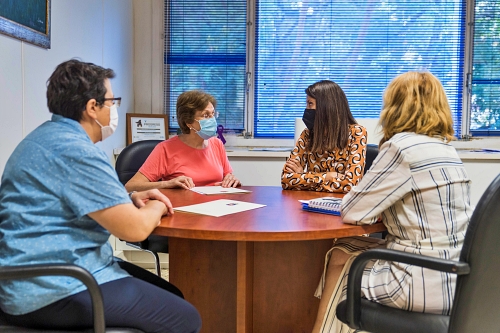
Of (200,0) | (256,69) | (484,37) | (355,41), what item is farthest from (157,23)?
(484,37)

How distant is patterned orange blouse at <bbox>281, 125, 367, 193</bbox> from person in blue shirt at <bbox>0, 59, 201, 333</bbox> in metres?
1.22

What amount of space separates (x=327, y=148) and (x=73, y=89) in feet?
4.64

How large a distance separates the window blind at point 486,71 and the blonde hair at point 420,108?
2.92 metres

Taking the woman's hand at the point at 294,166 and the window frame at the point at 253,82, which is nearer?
the woman's hand at the point at 294,166

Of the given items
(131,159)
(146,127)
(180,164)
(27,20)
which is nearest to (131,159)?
(131,159)

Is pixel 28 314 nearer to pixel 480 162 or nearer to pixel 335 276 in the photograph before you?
pixel 335 276

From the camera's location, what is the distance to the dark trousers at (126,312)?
132 cm

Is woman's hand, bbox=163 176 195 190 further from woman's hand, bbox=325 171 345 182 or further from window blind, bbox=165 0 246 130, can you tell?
window blind, bbox=165 0 246 130

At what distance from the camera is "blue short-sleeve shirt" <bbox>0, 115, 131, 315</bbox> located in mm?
1310

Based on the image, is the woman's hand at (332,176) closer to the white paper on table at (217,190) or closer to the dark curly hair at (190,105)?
the white paper on table at (217,190)

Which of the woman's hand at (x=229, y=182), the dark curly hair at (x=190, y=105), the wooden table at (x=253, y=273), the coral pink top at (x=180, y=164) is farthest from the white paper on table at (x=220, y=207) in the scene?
the dark curly hair at (x=190, y=105)

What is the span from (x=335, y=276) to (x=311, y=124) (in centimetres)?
101

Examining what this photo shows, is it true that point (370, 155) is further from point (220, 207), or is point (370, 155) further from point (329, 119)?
point (220, 207)

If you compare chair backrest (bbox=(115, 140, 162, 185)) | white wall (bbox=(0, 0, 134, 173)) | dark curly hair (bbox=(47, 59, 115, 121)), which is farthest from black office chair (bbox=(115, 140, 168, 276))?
dark curly hair (bbox=(47, 59, 115, 121))
